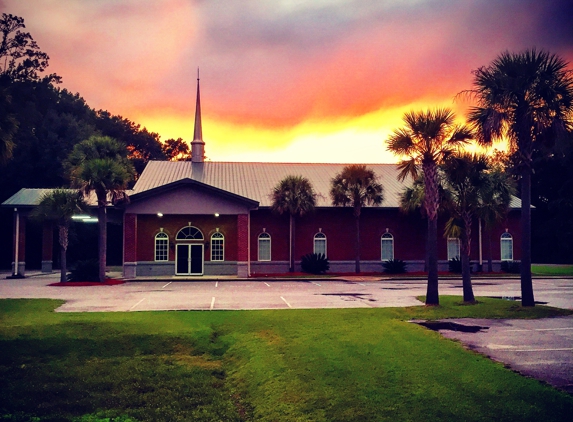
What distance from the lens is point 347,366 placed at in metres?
9.23

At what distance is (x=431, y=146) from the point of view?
18.8 metres

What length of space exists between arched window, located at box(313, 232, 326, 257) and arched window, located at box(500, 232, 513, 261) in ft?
44.7

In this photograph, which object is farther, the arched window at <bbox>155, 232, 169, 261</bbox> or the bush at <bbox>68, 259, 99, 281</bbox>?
the arched window at <bbox>155, 232, 169, 261</bbox>

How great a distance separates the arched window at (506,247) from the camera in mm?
40625

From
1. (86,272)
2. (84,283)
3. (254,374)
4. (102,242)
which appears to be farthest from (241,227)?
(254,374)

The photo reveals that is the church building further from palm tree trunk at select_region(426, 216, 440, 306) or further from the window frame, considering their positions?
palm tree trunk at select_region(426, 216, 440, 306)

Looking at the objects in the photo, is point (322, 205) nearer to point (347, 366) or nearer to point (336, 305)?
point (336, 305)

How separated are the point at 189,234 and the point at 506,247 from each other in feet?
77.8

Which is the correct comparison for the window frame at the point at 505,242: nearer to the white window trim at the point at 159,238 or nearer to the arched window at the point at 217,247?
the arched window at the point at 217,247

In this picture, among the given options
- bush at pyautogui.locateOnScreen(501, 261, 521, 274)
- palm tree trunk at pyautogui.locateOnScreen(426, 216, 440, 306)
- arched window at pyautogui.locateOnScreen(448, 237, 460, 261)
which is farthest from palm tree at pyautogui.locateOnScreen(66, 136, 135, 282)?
bush at pyautogui.locateOnScreen(501, 261, 521, 274)

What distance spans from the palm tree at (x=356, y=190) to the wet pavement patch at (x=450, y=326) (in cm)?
2272

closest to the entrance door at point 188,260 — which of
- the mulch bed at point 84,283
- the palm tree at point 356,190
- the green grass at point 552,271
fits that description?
the mulch bed at point 84,283

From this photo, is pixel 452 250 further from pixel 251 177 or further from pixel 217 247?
pixel 217 247

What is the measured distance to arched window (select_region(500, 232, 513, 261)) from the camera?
4062 cm
